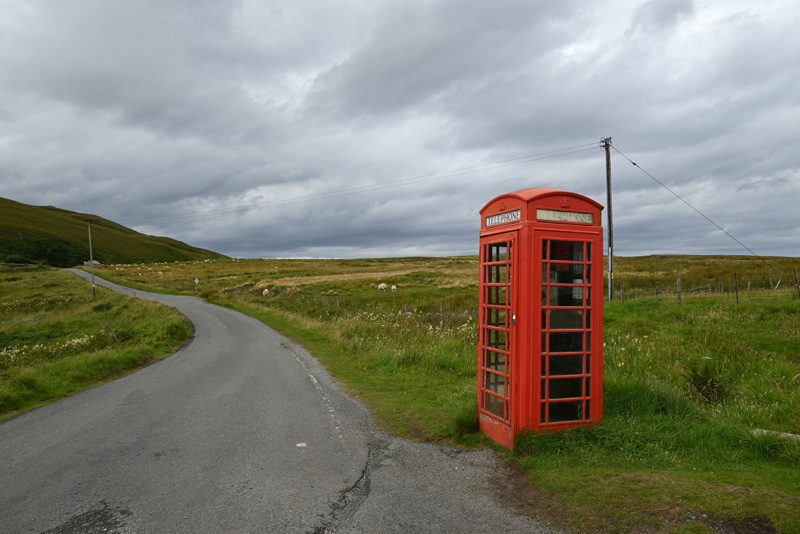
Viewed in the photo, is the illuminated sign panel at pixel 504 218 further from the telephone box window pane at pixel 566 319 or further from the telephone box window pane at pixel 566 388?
the telephone box window pane at pixel 566 388

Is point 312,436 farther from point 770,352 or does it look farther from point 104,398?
point 770,352

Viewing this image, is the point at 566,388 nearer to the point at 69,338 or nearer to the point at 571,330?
the point at 571,330

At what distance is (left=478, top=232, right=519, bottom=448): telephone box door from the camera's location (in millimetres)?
5652

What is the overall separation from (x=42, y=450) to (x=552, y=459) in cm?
691

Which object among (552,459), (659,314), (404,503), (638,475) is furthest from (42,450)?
(659,314)

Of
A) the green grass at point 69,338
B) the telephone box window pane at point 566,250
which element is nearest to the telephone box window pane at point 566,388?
the telephone box window pane at point 566,250

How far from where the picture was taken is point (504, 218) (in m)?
6.00

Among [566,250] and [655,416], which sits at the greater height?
[566,250]

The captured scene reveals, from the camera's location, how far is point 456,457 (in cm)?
574

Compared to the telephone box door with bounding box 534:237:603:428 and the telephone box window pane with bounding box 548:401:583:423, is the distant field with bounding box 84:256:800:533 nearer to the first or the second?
the telephone box window pane with bounding box 548:401:583:423

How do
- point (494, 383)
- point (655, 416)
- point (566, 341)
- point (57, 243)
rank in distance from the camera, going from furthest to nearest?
1. point (57, 243)
2. point (494, 383)
3. point (655, 416)
4. point (566, 341)

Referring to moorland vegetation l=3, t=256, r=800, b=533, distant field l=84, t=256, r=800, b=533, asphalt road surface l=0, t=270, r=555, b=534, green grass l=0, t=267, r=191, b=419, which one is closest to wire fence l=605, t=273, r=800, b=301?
distant field l=84, t=256, r=800, b=533

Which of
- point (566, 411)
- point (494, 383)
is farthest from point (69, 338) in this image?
point (566, 411)

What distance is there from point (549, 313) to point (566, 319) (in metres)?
0.30
